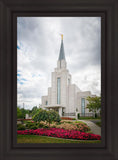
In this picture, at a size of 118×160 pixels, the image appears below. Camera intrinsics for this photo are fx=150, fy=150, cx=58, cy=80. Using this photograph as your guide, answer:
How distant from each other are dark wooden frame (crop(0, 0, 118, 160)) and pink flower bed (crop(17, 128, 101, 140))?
22 centimetres

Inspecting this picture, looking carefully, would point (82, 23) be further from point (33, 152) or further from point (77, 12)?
point (33, 152)

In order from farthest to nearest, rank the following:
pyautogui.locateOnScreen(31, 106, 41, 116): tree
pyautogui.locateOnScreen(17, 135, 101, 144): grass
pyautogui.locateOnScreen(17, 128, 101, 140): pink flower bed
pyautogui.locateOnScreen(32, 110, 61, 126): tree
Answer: pyautogui.locateOnScreen(32, 110, 61, 126): tree, pyautogui.locateOnScreen(31, 106, 41, 116): tree, pyautogui.locateOnScreen(17, 128, 101, 140): pink flower bed, pyautogui.locateOnScreen(17, 135, 101, 144): grass

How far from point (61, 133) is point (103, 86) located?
582 mm

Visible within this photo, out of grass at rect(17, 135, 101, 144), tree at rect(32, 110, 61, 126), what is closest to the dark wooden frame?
grass at rect(17, 135, 101, 144)

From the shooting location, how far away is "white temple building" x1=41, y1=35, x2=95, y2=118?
4.04ft

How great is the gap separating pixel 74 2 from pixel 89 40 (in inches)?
14.7

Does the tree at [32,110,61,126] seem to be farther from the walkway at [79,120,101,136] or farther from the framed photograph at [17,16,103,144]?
the walkway at [79,120,101,136]

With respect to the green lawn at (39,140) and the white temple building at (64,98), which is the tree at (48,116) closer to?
the white temple building at (64,98)

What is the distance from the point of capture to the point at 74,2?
0.83 m

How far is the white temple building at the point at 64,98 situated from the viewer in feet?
4.04

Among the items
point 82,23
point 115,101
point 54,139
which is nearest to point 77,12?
point 82,23

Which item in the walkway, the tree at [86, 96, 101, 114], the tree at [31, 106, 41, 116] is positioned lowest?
the walkway

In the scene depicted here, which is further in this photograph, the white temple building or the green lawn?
the white temple building

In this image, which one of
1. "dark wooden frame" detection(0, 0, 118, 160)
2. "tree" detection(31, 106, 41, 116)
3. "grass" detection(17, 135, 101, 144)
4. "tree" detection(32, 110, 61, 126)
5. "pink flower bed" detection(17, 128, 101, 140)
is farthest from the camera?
"tree" detection(32, 110, 61, 126)
